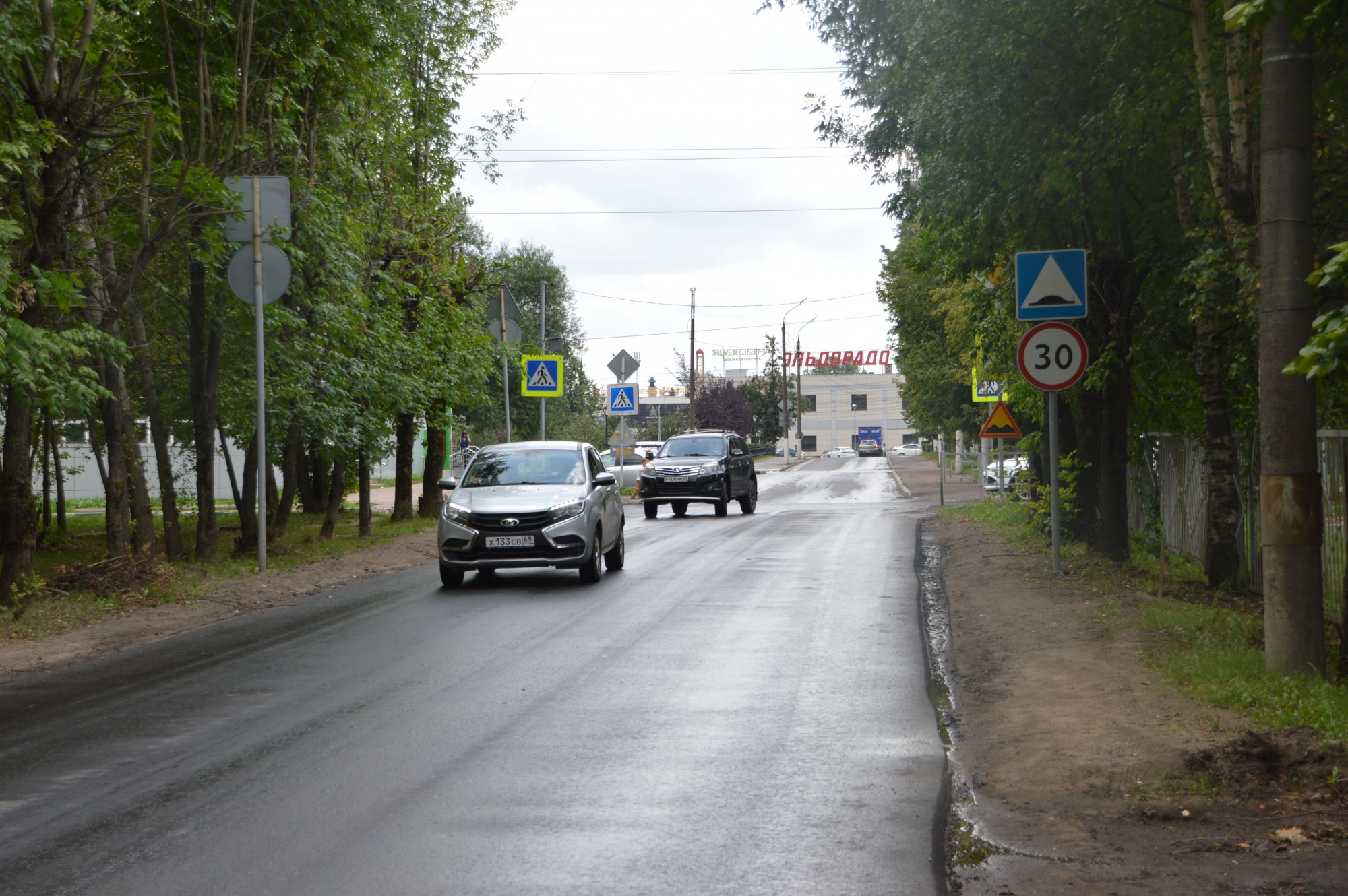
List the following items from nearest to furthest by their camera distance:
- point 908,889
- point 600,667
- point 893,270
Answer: point 908,889, point 600,667, point 893,270

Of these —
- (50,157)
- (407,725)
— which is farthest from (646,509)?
(407,725)

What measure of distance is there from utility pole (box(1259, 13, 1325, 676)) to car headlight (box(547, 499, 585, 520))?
28.5 feet

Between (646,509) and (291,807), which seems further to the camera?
(646,509)

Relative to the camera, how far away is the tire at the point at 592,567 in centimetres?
1525

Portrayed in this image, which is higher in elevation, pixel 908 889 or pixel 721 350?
→ pixel 721 350

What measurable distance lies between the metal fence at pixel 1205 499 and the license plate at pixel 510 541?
6.69 meters

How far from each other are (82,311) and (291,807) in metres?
11.3

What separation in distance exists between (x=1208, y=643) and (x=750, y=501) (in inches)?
923

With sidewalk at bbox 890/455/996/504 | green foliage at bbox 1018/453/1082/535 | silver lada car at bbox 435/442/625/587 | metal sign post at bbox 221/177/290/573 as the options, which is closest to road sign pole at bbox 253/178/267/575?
metal sign post at bbox 221/177/290/573

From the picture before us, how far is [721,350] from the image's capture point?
522 feet

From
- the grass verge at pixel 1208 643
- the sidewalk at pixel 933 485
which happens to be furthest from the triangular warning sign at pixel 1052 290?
the sidewalk at pixel 933 485

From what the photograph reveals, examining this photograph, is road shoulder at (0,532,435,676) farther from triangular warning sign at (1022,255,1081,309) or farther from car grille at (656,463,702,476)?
car grille at (656,463,702,476)

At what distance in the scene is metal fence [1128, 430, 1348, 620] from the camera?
9.55 m

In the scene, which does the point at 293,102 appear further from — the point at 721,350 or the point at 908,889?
the point at 721,350
